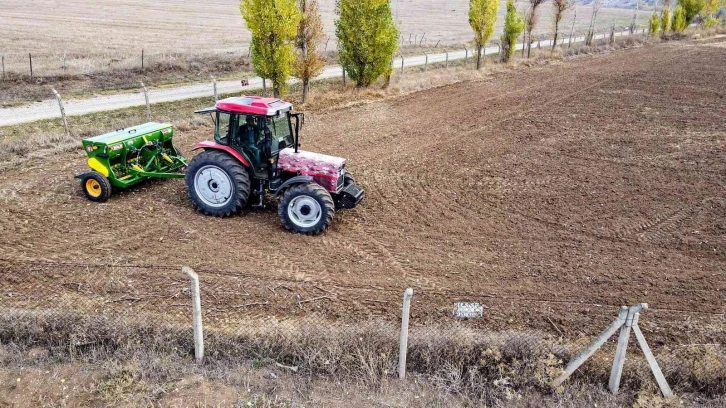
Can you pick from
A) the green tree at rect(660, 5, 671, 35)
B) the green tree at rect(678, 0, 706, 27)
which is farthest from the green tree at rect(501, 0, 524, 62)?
the green tree at rect(678, 0, 706, 27)

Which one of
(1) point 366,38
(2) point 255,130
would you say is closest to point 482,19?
(1) point 366,38

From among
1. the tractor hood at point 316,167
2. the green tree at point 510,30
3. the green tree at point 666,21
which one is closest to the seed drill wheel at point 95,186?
the tractor hood at point 316,167

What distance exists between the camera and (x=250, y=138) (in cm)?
970

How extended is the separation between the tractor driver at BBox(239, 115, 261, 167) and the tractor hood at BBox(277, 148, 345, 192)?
42cm

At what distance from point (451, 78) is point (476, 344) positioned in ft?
66.2

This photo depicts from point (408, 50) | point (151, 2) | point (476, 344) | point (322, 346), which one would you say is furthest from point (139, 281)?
point (151, 2)

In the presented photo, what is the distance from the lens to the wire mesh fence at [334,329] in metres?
6.24

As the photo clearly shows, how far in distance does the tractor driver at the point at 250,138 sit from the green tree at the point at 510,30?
2506 centimetres

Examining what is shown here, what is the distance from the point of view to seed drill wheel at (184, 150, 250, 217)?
9602 millimetres

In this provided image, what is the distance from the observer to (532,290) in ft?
26.3

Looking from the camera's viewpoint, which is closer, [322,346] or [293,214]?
[322,346]

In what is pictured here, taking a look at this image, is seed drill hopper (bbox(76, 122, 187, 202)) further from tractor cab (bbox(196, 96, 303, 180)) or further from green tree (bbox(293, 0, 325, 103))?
green tree (bbox(293, 0, 325, 103))

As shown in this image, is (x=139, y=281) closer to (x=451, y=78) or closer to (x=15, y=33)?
(x=451, y=78)

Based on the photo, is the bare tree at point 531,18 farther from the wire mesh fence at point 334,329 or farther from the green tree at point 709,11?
the wire mesh fence at point 334,329
